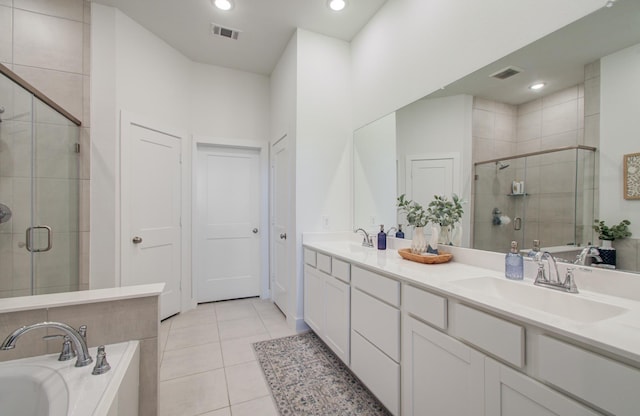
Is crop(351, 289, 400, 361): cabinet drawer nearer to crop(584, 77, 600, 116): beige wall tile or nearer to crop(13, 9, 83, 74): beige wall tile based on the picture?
crop(584, 77, 600, 116): beige wall tile

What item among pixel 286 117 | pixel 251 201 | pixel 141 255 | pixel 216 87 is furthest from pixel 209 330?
pixel 216 87

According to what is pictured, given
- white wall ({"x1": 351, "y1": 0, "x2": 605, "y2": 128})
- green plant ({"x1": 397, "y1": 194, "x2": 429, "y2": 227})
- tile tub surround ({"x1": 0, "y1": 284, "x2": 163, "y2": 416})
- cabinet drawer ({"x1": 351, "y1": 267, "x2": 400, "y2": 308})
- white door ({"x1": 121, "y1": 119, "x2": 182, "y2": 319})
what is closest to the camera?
tile tub surround ({"x1": 0, "y1": 284, "x2": 163, "y2": 416})

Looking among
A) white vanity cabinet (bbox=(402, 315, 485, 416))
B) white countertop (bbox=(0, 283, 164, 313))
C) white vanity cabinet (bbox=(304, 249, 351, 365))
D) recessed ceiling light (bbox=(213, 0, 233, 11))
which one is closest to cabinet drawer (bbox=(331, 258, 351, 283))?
white vanity cabinet (bbox=(304, 249, 351, 365))

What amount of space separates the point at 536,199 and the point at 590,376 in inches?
34.9

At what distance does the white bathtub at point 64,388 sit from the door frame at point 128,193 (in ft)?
4.98

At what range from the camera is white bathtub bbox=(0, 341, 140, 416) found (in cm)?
95

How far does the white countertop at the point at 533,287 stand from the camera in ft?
2.37

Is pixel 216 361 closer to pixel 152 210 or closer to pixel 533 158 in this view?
pixel 152 210

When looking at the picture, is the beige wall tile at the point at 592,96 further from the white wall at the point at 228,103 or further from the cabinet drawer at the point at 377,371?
the white wall at the point at 228,103

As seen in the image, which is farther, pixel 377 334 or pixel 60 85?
pixel 60 85

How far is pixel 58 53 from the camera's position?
234 centimetres

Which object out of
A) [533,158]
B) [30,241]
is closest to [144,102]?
[30,241]

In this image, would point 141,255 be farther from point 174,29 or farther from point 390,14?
point 390,14

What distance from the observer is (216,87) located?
3.48 metres
